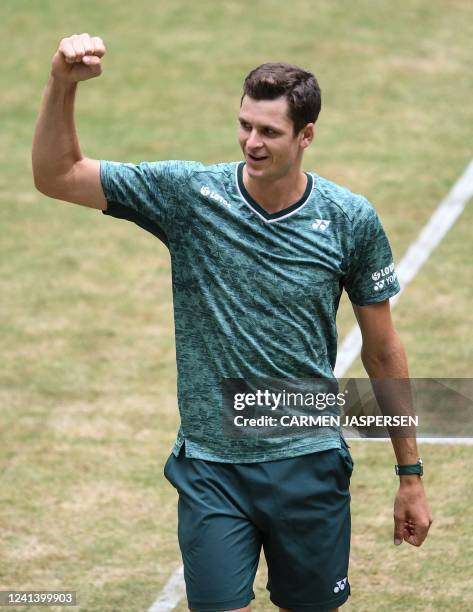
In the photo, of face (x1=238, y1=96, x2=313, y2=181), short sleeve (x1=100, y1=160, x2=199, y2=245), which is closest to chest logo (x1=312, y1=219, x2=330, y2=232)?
face (x1=238, y1=96, x2=313, y2=181)

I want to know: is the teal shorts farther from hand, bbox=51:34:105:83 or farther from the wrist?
hand, bbox=51:34:105:83

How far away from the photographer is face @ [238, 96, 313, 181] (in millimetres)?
4922

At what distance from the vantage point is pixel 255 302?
16.4 ft

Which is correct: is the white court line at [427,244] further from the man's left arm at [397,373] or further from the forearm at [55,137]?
the forearm at [55,137]

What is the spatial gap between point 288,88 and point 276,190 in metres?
0.36

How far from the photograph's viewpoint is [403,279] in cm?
1095

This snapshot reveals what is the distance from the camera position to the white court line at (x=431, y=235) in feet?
32.9

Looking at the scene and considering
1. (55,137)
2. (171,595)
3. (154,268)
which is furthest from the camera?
(154,268)

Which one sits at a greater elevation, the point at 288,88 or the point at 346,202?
the point at 288,88

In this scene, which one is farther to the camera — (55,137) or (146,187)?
(146,187)

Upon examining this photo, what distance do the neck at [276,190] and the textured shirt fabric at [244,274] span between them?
0.03m

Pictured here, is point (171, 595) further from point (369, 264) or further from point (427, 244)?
point (427, 244)

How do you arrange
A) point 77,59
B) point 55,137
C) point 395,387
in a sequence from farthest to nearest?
point 395,387 → point 55,137 → point 77,59

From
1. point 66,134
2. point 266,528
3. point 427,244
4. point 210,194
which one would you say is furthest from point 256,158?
point 427,244
